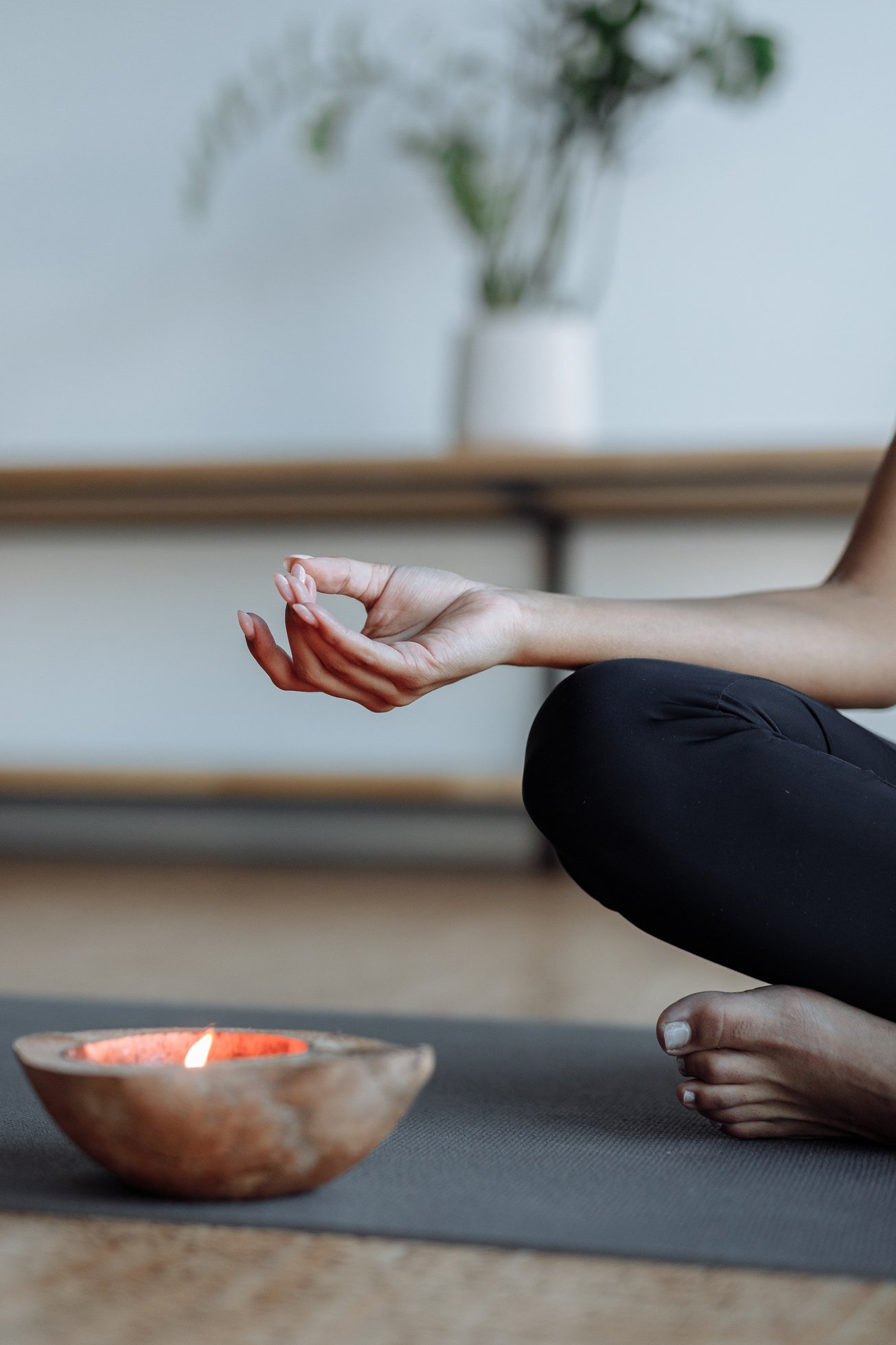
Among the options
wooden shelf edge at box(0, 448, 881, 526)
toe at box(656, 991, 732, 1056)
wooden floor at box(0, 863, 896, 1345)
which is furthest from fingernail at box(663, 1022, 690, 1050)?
wooden shelf edge at box(0, 448, 881, 526)

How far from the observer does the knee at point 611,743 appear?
0.88 m

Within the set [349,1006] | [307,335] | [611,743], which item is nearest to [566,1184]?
[611,743]

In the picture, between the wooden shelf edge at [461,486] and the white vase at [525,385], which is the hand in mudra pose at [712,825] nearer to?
the wooden shelf edge at [461,486]

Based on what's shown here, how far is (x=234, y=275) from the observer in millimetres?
2846

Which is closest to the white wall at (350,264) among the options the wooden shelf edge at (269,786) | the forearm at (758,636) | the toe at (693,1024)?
the wooden shelf edge at (269,786)

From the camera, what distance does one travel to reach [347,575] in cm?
89

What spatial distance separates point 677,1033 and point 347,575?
0.34 meters

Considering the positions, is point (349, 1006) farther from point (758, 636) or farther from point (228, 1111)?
point (228, 1111)

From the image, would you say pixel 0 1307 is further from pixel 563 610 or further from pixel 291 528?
pixel 291 528

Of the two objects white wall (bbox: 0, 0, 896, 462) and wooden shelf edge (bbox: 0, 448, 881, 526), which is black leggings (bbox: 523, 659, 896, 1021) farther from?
white wall (bbox: 0, 0, 896, 462)

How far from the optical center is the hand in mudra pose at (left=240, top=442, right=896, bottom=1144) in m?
0.85

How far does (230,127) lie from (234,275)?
0.27 m

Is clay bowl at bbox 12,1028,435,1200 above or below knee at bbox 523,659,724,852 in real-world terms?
below

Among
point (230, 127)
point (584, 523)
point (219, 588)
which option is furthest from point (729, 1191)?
point (230, 127)
